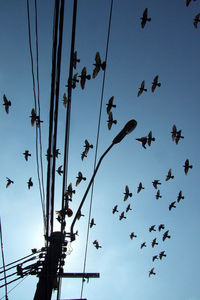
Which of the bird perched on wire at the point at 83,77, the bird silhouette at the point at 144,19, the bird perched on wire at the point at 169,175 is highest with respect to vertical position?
the bird silhouette at the point at 144,19

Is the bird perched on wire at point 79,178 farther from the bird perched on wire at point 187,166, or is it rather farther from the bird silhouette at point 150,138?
the bird perched on wire at point 187,166

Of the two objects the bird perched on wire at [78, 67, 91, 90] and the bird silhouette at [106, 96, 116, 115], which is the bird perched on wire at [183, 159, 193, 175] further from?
the bird perched on wire at [78, 67, 91, 90]

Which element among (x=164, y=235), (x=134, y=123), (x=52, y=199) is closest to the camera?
(x=134, y=123)

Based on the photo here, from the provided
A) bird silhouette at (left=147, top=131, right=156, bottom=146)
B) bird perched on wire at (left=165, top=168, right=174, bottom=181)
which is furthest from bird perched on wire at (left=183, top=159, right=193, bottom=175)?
bird silhouette at (left=147, top=131, right=156, bottom=146)

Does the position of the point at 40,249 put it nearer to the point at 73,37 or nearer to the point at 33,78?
the point at 33,78

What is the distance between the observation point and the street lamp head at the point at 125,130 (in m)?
4.09

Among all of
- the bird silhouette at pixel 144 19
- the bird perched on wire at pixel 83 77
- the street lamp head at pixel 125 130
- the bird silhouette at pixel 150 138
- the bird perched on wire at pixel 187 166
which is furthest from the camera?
the bird perched on wire at pixel 187 166

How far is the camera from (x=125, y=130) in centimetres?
412

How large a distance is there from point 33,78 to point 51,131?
139 cm

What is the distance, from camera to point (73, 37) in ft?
10.00

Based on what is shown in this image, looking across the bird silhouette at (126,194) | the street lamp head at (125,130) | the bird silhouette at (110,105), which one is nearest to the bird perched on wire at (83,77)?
the bird silhouette at (110,105)

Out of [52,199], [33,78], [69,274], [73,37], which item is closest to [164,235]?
[69,274]

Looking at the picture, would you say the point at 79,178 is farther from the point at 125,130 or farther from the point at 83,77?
the point at 125,130

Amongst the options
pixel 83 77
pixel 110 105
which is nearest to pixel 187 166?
pixel 110 105
